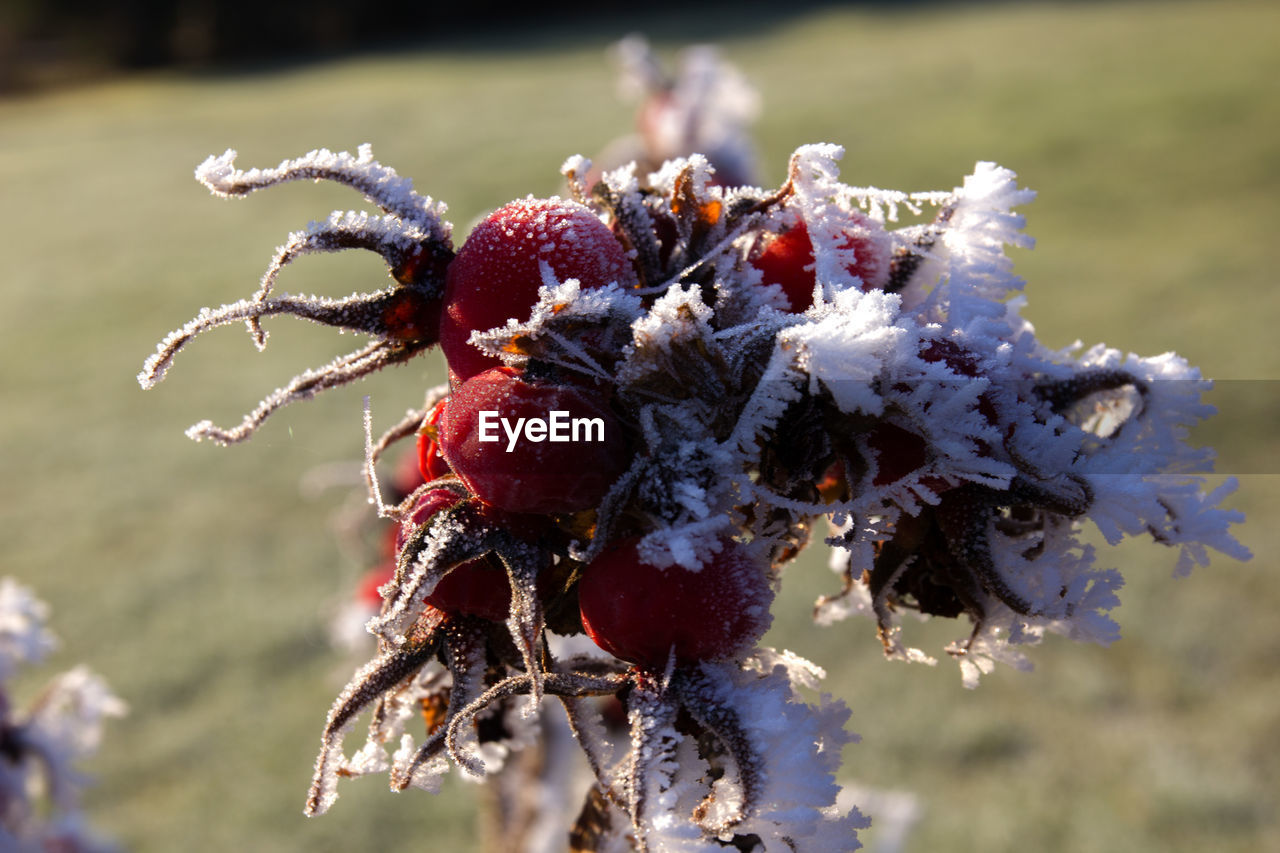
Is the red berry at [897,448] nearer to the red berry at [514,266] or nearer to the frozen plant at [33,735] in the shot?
the red berry at [514,266]

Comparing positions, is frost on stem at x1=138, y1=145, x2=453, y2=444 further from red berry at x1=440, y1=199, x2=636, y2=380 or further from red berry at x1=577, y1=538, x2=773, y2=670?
red berry at x1=577, y1=538, x2=773, y2=670

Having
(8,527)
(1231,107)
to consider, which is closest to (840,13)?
(1231,107)

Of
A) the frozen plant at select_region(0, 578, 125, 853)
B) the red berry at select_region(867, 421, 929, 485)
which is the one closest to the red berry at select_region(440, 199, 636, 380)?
the red berry at select_region(867, 421, 929, 485)

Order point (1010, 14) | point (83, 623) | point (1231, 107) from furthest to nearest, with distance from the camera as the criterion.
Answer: point (1010, 14) → point (1231, 107) → point (83, 623)

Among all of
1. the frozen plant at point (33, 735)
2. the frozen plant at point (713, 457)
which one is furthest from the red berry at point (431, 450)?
the frozen plant at point (33, 735)

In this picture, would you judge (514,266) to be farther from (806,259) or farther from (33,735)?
(33,735)

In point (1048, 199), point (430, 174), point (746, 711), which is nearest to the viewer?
point (746, 711)

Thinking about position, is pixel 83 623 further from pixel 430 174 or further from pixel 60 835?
pixel 430 174
